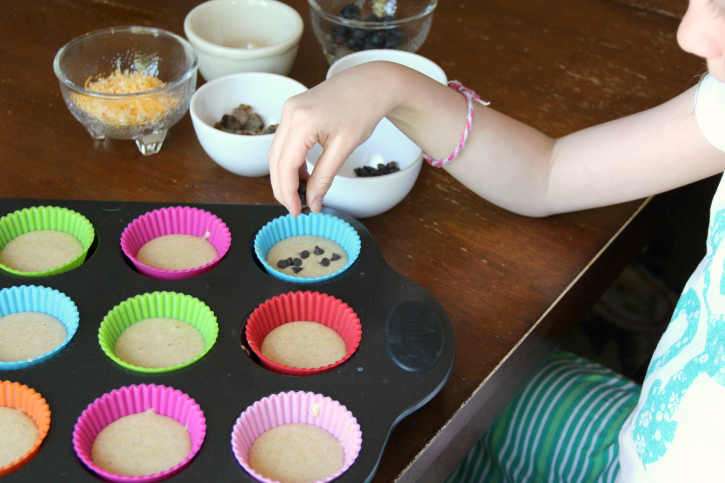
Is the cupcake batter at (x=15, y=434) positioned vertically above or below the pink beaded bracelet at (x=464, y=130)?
below

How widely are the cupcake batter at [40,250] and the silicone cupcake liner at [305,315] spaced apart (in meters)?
0.27

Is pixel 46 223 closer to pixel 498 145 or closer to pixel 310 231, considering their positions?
pixel 310 231

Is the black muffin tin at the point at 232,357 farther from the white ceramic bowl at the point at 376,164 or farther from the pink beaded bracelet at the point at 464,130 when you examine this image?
the pink beaded bracelet at the point at 464,130

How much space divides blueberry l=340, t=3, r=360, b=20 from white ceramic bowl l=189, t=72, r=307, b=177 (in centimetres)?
21

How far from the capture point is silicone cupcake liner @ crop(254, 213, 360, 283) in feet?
2.80

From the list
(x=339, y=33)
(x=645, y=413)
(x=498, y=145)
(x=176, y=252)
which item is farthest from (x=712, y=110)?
(x=176, y=252)

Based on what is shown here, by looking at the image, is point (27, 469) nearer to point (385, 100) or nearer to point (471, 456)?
point (385, 100)

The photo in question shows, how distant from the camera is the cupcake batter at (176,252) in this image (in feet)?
2.76

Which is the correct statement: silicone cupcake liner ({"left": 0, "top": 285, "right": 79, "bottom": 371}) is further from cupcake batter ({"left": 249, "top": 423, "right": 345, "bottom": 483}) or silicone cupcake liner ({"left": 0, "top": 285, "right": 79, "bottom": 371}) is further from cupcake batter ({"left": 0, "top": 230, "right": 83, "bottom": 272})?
cupcake batter ({"left": 249, "top": 423, "right": 345, "bottom": 483})

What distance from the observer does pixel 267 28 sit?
1.24 meters

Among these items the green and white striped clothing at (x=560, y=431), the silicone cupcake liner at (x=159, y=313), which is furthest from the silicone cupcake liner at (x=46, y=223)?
the green and white striped clothing at (x=560, y=431)

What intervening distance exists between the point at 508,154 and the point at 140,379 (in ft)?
1.95

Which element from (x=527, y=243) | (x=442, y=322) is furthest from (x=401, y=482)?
(x=527, y=243)

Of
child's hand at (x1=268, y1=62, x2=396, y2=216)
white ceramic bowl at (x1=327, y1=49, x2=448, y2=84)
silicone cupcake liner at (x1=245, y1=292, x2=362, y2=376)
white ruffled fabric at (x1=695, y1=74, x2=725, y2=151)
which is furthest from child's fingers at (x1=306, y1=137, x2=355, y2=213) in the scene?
white ruffled fabric at (x1=695, y1=74, x2=725, y2=151)
